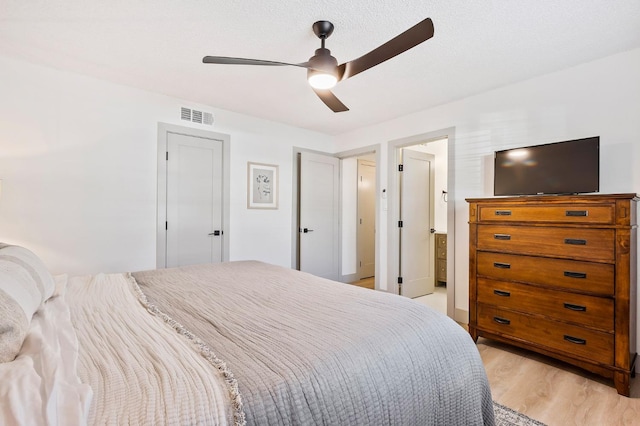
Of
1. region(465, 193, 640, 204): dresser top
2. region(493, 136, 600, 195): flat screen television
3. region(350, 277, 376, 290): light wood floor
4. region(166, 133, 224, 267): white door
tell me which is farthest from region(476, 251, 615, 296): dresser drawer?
region(166, 133, 224, 267): white door

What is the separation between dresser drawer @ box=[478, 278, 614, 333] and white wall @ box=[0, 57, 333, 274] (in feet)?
11.3

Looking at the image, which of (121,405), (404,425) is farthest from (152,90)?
(404,425)

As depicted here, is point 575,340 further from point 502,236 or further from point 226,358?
point 226,358

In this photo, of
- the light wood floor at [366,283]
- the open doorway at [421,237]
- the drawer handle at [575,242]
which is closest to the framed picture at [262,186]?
the open doorway at [421,237]

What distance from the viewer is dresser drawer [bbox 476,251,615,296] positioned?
212 centimetres

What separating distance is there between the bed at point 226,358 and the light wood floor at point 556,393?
0.92 meters

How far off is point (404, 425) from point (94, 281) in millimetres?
1906

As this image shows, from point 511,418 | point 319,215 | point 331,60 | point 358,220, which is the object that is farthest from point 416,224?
point 331,60

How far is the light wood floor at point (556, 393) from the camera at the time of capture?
72.4 inches

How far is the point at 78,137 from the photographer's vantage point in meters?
2.92

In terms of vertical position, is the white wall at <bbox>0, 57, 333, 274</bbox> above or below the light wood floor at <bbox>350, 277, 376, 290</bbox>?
above

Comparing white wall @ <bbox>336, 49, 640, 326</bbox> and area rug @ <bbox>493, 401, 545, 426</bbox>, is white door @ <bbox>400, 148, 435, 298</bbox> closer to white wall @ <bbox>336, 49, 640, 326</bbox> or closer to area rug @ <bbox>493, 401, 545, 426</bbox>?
white wall @ <bbox>336, 49, 640, 326</bbox>

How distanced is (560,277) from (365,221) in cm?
352

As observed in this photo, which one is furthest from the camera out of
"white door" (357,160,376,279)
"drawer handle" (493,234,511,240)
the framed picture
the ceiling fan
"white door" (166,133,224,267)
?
"white door" (357,160,376,279)
